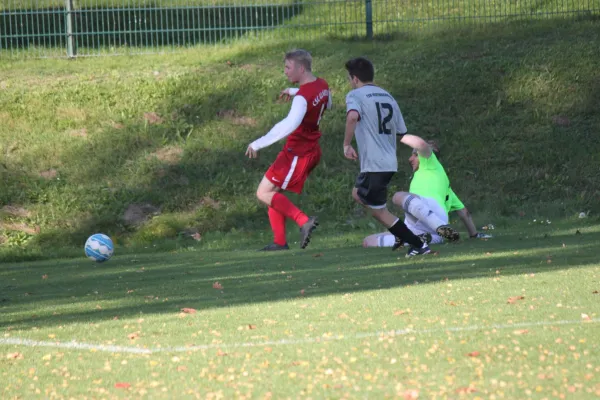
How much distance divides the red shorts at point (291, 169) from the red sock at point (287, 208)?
Result: 0.14 meters

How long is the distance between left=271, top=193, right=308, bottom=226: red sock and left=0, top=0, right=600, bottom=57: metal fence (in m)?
11.7

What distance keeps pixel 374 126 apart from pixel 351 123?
12.6 inches

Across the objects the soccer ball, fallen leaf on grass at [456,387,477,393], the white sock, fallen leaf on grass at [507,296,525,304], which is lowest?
the soccer ball

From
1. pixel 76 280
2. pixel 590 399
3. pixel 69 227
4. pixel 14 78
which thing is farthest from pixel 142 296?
pixel 14 78

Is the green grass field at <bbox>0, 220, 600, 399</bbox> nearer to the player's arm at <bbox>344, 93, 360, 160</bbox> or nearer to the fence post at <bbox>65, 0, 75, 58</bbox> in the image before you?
the player's arm at <bbox>344, 93, 360, 160</bbox>

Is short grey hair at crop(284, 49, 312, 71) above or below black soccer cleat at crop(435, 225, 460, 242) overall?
above

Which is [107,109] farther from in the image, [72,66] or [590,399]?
[590,399]

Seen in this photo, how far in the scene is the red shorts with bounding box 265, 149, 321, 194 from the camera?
11711 mm

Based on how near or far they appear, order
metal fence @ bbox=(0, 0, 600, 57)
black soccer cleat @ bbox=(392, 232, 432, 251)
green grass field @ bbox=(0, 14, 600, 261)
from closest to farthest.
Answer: black soccer cleat @ bbox=(392, 232, 432, 251), green grass field @ bbox=(0, 14, 600, 261), metal fence @ bbox=(0, 0, 600, 57)

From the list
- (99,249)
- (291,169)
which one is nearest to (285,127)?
(291,169)

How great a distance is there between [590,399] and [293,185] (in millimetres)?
7383

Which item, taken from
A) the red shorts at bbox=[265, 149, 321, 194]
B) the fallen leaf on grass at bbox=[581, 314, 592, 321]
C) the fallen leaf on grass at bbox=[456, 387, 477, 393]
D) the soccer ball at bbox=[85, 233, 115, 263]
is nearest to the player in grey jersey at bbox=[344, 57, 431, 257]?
the red shorts at bbox=[265, 149, 321, 194]

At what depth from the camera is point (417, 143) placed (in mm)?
10859

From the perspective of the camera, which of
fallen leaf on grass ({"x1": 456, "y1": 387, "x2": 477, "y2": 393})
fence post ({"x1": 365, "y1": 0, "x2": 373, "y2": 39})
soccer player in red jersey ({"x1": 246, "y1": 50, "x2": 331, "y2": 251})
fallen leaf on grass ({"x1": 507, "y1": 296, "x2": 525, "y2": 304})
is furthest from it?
fence post ({"x1": 365, "y1": 0, "x2": 373, "y2": 39})
